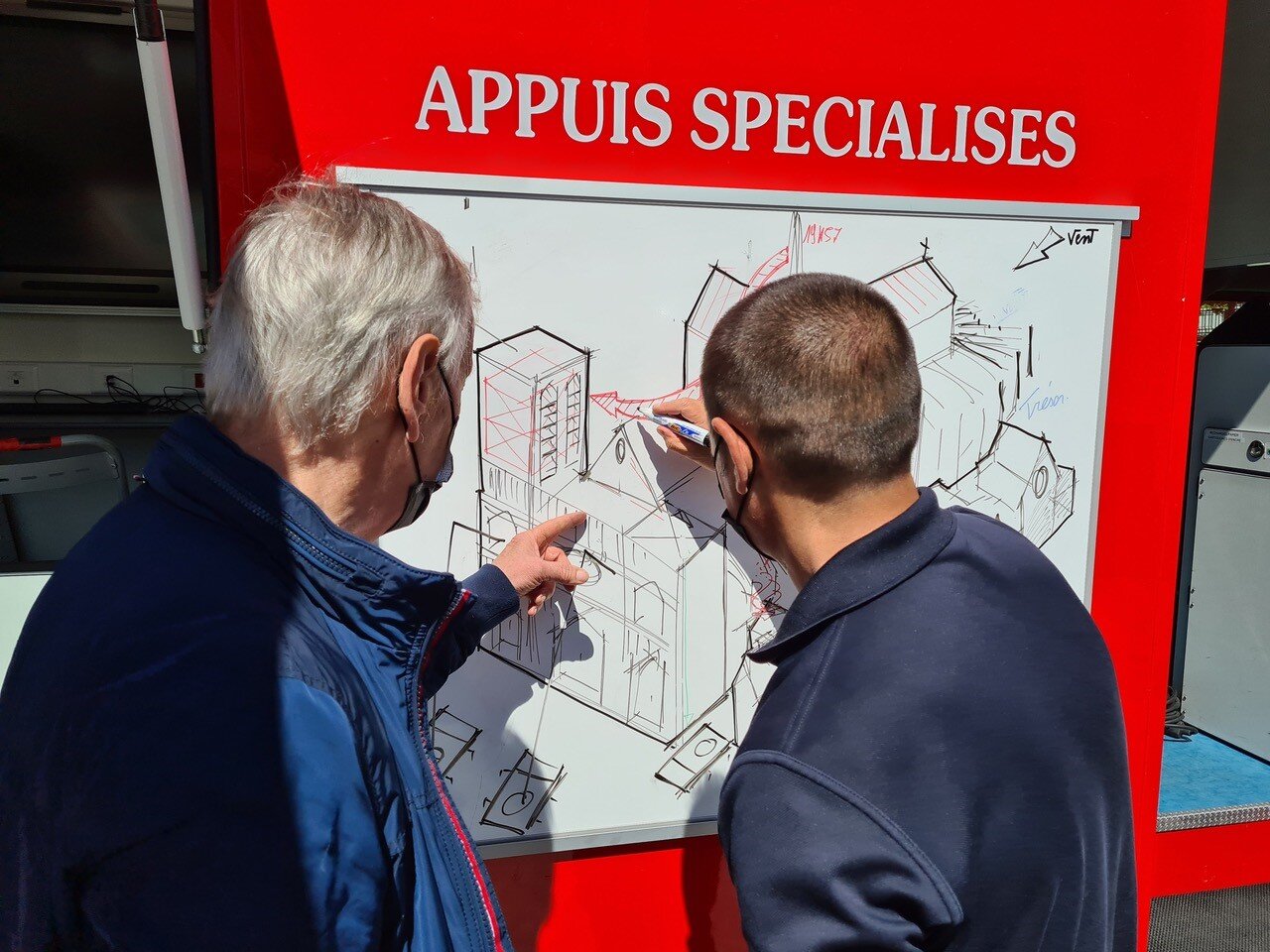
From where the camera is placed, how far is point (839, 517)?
40.6 inches

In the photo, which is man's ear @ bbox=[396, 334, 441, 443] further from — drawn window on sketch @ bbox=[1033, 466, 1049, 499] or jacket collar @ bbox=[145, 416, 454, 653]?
drawn window on sketch @ bbox=[1033, 466, 1049, 499]

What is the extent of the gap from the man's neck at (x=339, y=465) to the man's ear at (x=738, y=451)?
407 millimetres

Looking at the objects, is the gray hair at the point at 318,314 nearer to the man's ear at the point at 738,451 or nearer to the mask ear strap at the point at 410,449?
the mask ear strap at the point at 410,449

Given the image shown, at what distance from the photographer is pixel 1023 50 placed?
1553 millimetres

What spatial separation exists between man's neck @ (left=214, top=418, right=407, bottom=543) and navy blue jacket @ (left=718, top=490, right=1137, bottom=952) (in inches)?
19.7

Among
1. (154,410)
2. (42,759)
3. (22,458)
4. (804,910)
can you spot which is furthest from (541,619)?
(154,410)

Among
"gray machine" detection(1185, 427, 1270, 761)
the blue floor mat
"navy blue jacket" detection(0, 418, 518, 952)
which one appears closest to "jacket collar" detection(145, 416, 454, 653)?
"navy blue jacket" detection(0, 418, 518, 952)

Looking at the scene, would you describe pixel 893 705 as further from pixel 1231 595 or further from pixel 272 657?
pixel 1231 595

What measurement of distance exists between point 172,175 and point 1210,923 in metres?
3.08

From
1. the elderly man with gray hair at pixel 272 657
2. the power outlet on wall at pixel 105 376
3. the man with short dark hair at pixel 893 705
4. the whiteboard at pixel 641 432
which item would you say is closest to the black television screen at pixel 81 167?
the power outlet on wall at pixel 105 376

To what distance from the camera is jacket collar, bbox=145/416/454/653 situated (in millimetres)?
804

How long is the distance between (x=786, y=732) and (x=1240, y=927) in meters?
2.40

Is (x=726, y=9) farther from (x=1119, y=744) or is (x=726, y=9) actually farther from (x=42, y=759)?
(x=42, y=759)

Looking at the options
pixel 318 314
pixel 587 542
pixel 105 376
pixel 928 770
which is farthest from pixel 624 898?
pixel 105 376
